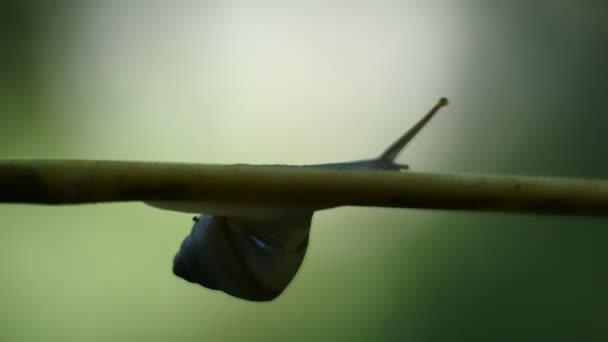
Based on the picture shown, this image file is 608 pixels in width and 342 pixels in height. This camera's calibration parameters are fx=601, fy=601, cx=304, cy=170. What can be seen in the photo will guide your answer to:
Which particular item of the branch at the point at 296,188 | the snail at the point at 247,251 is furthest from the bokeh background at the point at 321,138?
the branch at the point at 296,188

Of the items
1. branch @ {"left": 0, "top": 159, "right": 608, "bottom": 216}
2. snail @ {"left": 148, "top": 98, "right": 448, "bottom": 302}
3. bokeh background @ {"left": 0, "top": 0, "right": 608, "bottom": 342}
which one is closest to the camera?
branch @ {"left": 0, "top": 159, "right": 608, "bottom": 216}

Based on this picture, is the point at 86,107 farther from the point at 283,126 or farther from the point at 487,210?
the point at 487,210

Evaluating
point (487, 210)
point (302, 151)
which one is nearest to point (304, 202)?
point (487, 210)

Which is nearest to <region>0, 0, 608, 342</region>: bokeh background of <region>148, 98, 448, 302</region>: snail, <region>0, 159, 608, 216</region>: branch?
<region>148, 98, 448, 302</region>: snail

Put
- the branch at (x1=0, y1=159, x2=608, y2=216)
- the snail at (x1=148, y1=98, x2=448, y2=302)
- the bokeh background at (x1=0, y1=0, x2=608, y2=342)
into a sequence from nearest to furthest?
the branch at (x1=0, y1=159, x2=608, y2=216) → the snail at (x1=148, y1=98, x2=448, y2=302) → the bokeh background at (x1=0, y1=0, x2=608, y2=342)

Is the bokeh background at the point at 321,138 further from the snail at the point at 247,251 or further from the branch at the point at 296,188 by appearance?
the branch at the point at 296,188

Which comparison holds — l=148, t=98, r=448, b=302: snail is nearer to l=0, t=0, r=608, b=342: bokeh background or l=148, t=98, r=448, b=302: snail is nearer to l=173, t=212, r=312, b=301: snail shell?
l=173, t=212, r=312, b=301: snail shell

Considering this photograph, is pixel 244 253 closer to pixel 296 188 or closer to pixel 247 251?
pixel 247 251
